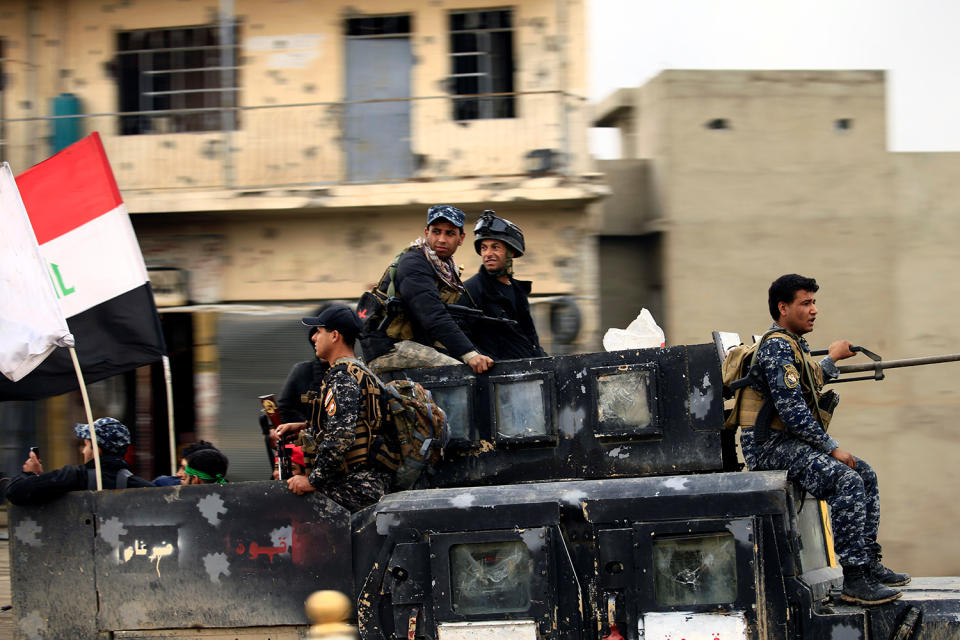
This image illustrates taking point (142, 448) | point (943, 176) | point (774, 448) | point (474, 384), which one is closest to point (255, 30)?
point (142, 448)

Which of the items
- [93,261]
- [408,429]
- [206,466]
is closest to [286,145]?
[93,261]

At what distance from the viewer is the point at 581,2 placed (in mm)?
12734

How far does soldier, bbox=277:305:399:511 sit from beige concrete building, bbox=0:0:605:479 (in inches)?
278

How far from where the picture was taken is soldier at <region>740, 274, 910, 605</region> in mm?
4684

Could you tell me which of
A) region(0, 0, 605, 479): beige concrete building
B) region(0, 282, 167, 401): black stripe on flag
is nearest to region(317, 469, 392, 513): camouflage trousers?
region(0, 282, 167, 401): black stripe on flag

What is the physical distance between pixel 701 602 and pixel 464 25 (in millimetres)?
9649

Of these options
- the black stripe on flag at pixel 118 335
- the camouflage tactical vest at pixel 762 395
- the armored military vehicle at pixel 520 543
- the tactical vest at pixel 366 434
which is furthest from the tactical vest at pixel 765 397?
the black stripe on flag at pixel 118 335

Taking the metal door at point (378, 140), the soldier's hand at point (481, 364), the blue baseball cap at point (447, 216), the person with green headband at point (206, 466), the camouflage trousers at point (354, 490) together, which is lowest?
the person with green headband at point (206, 466)

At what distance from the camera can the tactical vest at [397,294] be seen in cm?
578

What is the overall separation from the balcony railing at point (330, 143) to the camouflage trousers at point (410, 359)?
7086mm

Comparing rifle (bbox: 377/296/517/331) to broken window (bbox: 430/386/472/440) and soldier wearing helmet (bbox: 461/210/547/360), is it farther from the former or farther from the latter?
broken window (bbox: 430/386/472/440)

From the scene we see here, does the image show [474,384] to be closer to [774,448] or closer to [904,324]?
[774,448]

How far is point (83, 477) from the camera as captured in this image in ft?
17.2

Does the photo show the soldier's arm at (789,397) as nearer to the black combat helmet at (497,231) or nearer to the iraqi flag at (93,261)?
the black combat helmet at (497,231)
